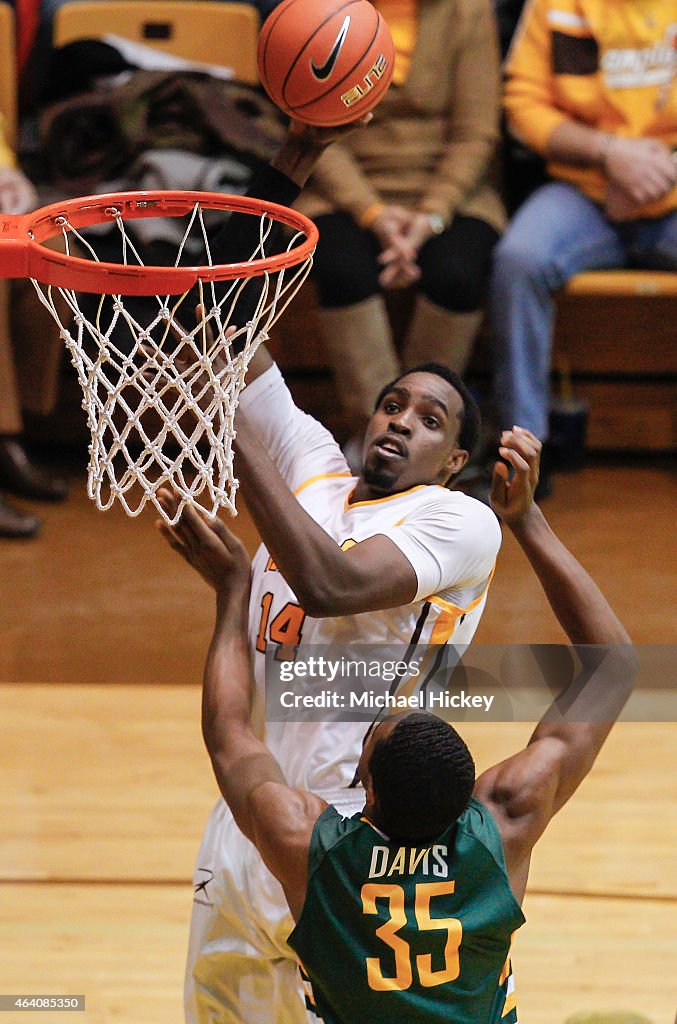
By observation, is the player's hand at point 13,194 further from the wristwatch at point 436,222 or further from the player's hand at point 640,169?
the player's hand at point 640,169

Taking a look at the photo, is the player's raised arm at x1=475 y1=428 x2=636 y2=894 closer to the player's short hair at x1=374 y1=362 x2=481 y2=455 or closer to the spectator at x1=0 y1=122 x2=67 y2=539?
the player's short hair at x1=374 y1=362 x2=481 y2=455

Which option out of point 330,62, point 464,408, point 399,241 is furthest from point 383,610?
point 399,241

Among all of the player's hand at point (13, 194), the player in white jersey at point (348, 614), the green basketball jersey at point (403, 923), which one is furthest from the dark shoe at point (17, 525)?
the green basketball jersey at point (403, 923)

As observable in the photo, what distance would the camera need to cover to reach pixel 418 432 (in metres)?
2.28

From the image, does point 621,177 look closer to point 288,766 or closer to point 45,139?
point 45,139

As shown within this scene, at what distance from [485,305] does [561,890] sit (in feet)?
7.10

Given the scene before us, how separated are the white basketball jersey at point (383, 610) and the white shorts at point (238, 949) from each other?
0.29 ft

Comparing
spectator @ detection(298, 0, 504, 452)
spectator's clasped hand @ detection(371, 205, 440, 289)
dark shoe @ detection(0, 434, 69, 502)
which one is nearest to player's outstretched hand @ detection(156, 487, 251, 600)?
spectator @ detection(298, 0, 504, 452)

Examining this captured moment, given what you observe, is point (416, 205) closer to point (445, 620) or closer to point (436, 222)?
point (436, 222)

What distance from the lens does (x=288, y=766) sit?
2.24 meters

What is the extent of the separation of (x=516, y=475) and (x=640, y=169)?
8.09 feet

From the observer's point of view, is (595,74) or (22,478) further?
(22,478)

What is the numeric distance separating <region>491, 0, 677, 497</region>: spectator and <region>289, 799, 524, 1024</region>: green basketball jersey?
2501mm

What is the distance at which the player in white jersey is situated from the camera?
2.15 metres
